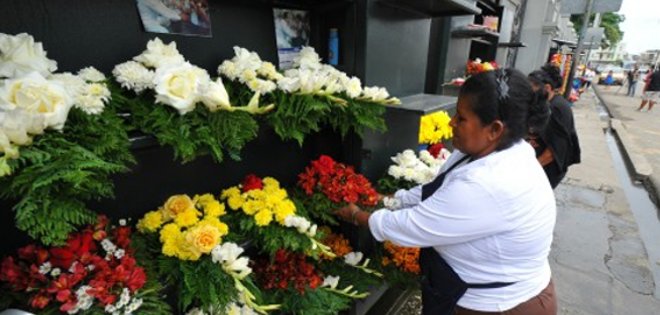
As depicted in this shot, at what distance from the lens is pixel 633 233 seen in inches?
181

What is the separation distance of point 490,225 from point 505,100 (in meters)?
0.50

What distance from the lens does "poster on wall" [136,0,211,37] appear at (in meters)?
1.45

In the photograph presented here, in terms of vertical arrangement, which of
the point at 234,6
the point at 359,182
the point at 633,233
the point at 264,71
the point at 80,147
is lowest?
the point at 633,233

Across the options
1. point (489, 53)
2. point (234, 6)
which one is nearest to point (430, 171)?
point (234, 6)

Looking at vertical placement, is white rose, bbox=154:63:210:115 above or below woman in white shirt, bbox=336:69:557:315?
above

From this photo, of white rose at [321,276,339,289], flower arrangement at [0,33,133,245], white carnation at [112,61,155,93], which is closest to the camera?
flower arrangement at [0,33,133,245]

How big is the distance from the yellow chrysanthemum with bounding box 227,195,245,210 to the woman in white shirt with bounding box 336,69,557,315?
26.1 inches

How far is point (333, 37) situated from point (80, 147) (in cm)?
163

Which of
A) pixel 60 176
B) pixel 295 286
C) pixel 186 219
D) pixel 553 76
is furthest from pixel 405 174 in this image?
pixel 553 76

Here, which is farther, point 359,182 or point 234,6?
point 359,182

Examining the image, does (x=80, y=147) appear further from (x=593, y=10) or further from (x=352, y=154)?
(x=593, y=10)

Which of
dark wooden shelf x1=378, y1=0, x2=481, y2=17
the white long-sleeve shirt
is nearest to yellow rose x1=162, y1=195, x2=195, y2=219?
the white long-sleeve shirt

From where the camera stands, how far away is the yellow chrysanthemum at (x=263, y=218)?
1613mm

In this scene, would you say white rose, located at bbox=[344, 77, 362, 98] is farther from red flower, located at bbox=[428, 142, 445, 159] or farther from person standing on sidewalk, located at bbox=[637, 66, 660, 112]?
person standing on sidewalk, located at bbox=[637, 66, 660, 112]
